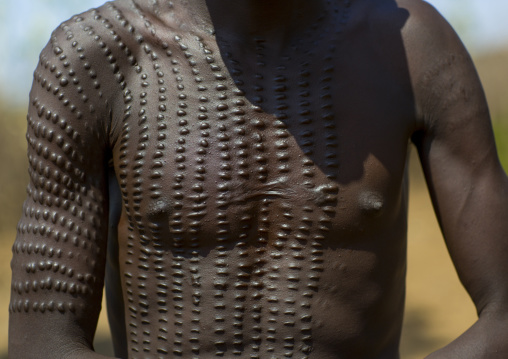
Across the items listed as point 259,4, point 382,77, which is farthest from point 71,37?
point 382,77

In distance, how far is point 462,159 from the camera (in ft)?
Result: 4.65

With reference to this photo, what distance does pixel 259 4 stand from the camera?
4.60 feet

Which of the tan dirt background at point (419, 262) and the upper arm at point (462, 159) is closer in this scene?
the upper arm at point (462, 159)

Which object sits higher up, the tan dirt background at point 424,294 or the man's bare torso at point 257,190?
the man's bare torso at point 257,190

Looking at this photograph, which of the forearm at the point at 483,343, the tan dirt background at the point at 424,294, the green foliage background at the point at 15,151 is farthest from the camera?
the green foliage background at the point at 15,151

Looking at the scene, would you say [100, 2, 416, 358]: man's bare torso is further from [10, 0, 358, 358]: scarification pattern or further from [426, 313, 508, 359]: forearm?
[426, 313, 508, 359]: forearm

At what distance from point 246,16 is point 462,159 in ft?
1.53

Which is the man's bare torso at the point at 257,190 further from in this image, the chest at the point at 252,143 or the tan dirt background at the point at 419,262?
the tan dirt background at the point at 419,262

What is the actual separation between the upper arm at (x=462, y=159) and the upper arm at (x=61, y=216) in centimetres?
59

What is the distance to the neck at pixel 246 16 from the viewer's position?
1408mm

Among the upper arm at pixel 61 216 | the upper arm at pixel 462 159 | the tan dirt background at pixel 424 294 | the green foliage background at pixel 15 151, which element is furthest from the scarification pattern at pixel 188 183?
the green foliage background at pixel 15 151

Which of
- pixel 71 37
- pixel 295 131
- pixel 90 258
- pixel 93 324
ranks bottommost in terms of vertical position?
pixel 93 324

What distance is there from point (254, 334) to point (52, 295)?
359mm

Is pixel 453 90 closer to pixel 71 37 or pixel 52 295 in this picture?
pixel 71 37
